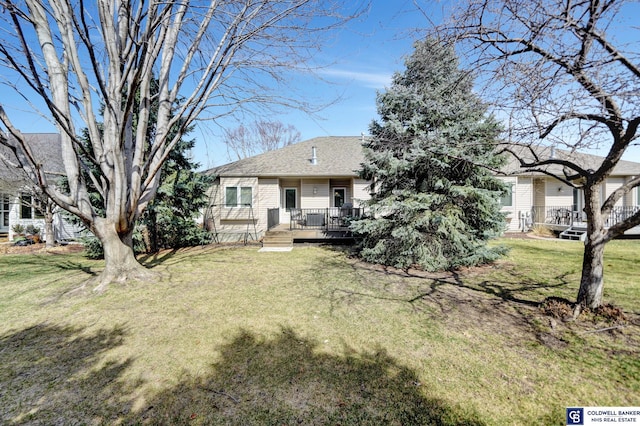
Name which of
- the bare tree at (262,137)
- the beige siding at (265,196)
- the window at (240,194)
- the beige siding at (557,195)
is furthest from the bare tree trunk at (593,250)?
the bare tree at (262,137)

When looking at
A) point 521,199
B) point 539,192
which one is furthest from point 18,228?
point 539,192

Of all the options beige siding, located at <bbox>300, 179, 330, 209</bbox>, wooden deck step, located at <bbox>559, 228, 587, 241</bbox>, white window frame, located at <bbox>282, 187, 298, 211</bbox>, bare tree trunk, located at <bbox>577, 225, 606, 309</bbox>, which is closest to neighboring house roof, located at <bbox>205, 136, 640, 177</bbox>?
beige siding, located at <bbox>300, 179, 330, 209</bbox>

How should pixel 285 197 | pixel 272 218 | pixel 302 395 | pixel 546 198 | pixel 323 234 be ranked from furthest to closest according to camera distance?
pixel 285 197 < pixel 546 198 < pixel 272 218 < pixel 323 234 < pixel 302 395

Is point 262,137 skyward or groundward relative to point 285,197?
skyward

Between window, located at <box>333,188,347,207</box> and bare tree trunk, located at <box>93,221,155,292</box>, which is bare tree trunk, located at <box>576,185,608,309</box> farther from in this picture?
window, located at <box>333,188,347,207</box>

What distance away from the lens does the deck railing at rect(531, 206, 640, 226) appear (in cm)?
1338

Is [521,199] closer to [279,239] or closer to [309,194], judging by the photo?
[309,194]

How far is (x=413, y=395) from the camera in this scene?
108 inches

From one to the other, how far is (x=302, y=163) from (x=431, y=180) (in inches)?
359

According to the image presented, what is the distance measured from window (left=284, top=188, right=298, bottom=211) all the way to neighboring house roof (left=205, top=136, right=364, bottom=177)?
5.49 feet

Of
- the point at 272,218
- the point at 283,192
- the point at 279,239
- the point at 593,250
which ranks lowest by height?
the point at 279,239

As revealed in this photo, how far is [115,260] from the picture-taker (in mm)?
6520

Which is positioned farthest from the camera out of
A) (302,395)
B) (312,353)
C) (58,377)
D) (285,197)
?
(285,197)

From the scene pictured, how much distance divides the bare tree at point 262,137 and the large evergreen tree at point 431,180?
2403 centimetres
